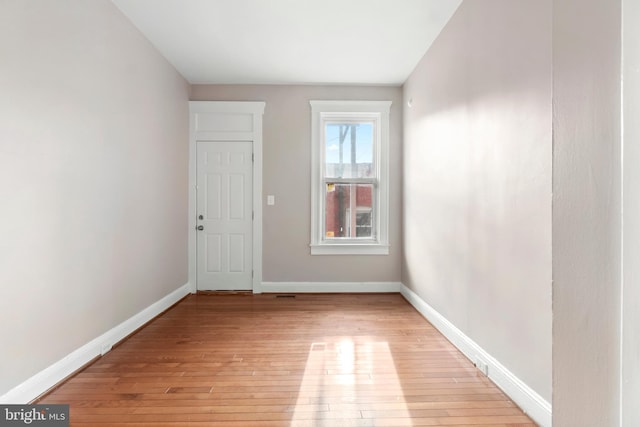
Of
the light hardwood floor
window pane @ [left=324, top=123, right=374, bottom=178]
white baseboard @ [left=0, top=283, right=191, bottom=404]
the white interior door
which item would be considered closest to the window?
window pane @ [left=324, top=123, right=374, bottom=178]

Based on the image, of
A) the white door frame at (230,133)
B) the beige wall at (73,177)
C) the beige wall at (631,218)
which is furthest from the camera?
the white door frame at (230,133)

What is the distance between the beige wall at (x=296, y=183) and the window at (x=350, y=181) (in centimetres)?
9

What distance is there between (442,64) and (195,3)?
2.11 meters

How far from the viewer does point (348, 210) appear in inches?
187

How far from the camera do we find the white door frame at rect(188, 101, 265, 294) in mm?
4602

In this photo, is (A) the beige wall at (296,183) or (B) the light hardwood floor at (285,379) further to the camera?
(A) the beige wall at (296,183)

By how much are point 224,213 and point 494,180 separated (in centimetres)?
335

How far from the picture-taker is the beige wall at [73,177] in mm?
1894

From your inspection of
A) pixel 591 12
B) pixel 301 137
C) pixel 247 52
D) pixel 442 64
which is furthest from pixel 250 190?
pixel 591 12

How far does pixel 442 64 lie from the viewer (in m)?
3.17

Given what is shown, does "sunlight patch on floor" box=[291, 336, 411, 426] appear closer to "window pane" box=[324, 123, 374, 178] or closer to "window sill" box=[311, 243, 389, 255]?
"window sill" box=[311, 243, 389, 255]

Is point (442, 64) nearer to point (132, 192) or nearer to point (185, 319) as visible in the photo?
point (132, 192)

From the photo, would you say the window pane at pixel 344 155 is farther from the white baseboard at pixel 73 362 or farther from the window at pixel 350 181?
the white baseboard at pixel 73 362

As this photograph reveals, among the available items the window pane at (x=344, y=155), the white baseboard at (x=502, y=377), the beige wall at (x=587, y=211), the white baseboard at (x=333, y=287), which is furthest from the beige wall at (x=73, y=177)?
the white baseboard at (x=502, y=377)
